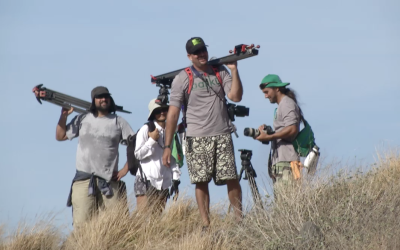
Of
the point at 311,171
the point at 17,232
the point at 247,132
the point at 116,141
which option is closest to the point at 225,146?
the point at 247,132

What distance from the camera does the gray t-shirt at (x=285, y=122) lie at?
8.98 metres

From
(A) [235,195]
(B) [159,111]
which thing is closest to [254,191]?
(A) [235,195]

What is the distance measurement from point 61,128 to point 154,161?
119cm

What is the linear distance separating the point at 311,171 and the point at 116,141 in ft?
7.85

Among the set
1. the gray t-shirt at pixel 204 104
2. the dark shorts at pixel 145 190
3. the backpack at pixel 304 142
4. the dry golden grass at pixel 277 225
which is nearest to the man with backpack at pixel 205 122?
the gray t-shirt at pixel 204 104

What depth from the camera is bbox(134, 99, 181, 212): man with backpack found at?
31.5 ft

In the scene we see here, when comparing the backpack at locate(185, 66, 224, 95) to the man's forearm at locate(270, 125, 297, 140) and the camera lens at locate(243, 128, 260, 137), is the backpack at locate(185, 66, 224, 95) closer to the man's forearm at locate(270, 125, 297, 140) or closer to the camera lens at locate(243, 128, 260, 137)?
the camera lens at locate(243, 128, 260, 137)

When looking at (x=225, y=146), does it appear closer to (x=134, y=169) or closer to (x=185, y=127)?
(x=185, y=127)

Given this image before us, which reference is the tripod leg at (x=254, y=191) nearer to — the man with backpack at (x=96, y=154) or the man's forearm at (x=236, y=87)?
the man's forearm at (x=236, y=87)

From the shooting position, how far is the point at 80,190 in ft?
31.1

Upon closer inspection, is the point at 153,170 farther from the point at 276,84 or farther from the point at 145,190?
the point at 276,84

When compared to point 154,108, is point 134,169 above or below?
below

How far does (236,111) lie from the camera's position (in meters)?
8.80

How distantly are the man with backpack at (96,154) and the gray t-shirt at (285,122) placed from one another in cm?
180
